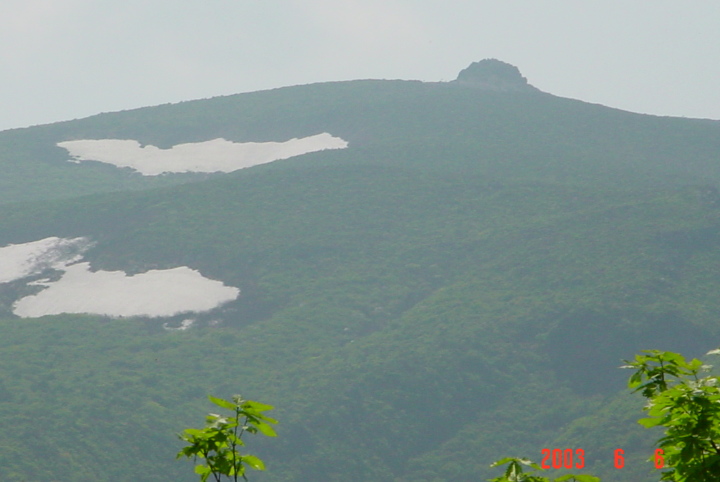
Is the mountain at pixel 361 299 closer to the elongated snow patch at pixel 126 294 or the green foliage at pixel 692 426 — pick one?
the elongated snow patch at pixel 126 294

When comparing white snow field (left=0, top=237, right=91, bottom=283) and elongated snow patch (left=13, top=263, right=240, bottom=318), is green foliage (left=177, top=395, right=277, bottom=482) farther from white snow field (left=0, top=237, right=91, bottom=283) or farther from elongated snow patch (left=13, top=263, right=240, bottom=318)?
white snow field (left=0, top=237, right=91, bottom=283)

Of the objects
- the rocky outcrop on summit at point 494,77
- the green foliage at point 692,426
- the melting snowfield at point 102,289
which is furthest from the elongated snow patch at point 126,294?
the rocky outcrop on summit at point 494,77

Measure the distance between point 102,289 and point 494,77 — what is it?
8398cm

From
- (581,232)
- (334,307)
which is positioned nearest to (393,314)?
(334,307)

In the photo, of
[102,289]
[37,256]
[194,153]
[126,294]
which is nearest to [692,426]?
[126,294]

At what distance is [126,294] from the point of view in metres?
44.9

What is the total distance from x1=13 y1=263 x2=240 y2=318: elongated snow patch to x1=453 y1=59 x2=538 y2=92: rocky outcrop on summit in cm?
7523

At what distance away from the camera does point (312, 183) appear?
211ft

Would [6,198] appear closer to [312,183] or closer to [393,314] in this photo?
[312,183]

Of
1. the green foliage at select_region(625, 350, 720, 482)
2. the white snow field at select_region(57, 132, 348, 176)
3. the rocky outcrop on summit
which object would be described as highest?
the rocky outcrop on summit

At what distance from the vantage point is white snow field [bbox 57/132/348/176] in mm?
77500

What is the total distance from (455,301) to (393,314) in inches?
143
